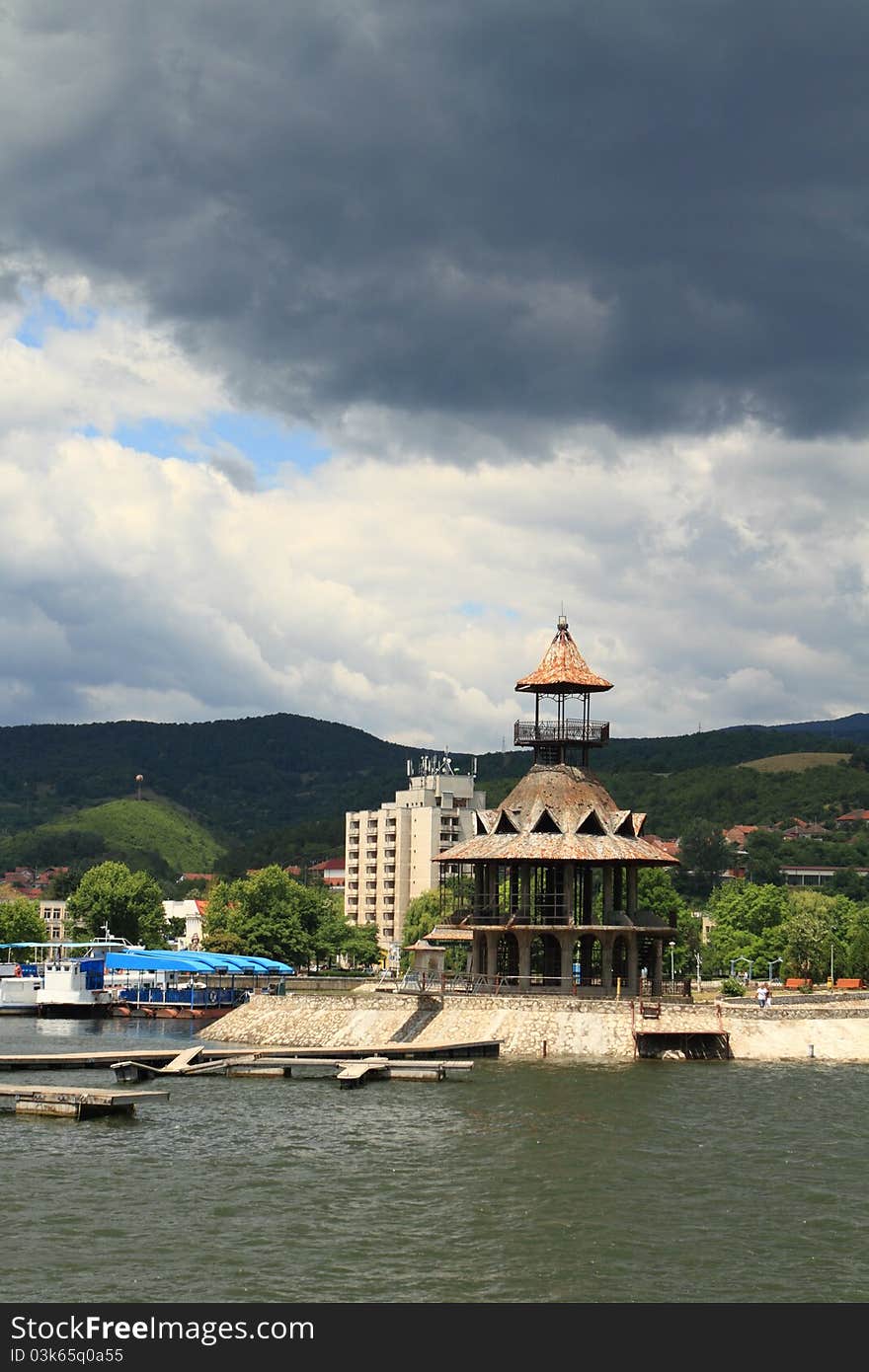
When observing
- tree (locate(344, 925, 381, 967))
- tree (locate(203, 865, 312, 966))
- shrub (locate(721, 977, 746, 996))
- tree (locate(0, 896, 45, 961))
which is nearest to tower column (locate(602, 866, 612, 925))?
shrub (locate(721, 977, 746, 996))

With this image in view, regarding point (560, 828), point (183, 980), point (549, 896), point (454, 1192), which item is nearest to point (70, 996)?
point (183, 980)

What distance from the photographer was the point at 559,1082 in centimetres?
7100

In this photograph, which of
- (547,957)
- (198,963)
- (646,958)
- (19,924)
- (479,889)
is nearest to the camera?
(479,889)

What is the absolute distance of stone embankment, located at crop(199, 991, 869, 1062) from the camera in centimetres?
8194

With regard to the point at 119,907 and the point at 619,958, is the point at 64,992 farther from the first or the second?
the point at 619,958

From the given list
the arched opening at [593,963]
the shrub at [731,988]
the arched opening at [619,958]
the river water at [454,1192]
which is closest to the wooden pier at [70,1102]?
the river water at [454,1192]

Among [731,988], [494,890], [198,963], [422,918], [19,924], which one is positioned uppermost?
[494,890]

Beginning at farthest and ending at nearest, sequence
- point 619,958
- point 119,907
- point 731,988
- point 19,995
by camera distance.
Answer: point 119,907 → point 19,995 → point 731,988 → point 619,958

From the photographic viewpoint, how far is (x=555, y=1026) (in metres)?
82.6

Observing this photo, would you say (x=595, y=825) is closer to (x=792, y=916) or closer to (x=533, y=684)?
(x=533, y=684)

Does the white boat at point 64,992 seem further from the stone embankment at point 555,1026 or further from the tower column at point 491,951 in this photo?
the tower column at point 491,951

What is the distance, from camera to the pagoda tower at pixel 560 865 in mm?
92062

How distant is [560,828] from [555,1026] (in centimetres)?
1509
